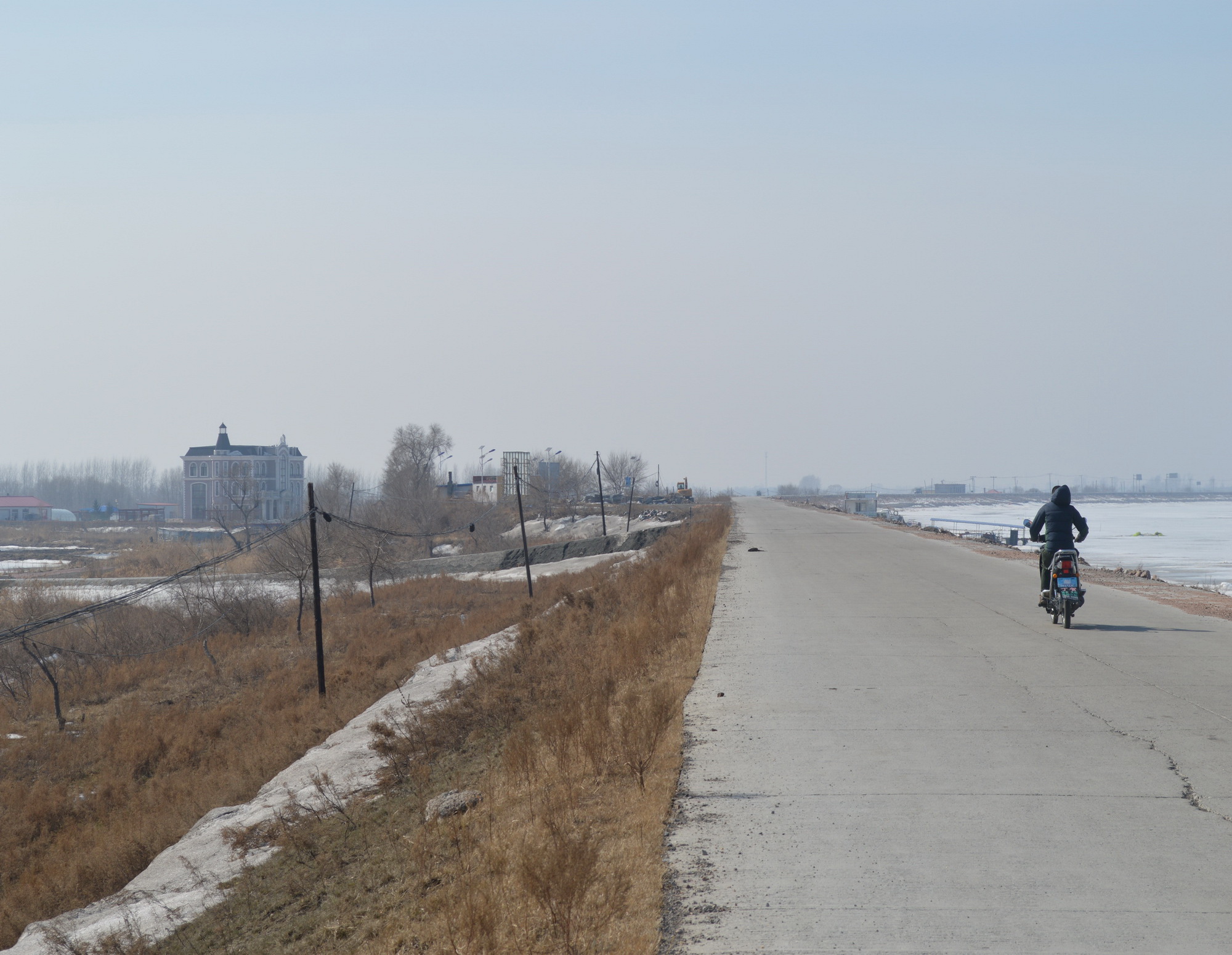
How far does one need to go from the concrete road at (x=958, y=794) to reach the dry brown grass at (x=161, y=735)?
29.3ft

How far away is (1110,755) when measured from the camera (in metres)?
7.22

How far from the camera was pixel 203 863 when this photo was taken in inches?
420

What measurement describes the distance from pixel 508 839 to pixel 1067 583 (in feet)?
34.9

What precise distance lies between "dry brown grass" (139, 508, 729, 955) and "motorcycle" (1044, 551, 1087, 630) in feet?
17.8

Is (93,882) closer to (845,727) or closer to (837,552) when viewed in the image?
(845,727)

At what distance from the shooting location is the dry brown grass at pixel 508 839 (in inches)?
183

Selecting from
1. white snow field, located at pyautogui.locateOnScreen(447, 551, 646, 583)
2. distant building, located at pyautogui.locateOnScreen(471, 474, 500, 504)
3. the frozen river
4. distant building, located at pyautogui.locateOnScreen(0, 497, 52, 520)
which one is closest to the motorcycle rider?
the frozen river

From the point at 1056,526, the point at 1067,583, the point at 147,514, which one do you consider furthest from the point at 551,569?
the point at 147,514

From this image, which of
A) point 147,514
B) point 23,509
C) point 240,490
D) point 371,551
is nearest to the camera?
point 371,551

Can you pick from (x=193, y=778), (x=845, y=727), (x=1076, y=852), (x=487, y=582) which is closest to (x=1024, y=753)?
(x=845, y=727)

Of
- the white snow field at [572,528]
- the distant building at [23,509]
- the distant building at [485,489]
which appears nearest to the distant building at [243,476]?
the distant building at [485,489]

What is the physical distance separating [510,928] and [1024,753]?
4.60 meters

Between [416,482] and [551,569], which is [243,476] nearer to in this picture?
[416,482]

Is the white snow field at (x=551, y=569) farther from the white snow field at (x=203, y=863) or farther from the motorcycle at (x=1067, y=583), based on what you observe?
the motorcycle at (x=1067, y=583)
